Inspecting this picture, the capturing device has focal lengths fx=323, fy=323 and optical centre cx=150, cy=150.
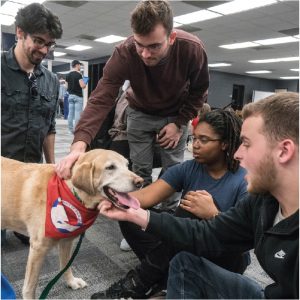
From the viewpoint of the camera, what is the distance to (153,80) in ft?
7.29

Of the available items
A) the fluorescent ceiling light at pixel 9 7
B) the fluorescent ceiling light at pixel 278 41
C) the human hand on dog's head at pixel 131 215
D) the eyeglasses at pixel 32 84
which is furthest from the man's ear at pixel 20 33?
the fluorescent ceiling light at pixel 278 41

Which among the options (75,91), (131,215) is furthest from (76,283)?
(75,91)

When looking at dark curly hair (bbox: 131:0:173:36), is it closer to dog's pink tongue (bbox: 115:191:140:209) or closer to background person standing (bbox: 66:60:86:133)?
dog's pink tongue (bbox: 115:191:140:209)

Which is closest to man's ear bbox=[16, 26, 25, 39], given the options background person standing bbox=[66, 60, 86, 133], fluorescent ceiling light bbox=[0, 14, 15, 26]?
background person standing bbox=[66, 60, 86, 133]

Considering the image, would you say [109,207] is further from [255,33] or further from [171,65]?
[255,33]

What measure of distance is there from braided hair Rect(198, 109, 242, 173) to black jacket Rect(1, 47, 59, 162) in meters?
1.19

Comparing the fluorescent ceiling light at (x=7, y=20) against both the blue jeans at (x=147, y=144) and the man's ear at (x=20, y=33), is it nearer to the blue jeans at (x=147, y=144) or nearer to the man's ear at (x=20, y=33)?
the man's ear at (x=20, y=33)

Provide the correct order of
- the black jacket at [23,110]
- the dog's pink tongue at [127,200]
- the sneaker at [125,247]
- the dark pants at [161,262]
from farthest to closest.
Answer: the sneaker at [125,247] → the black jacket at [23,110] → the dark pants at [161,262] → the dog's pink tongue at [127,200]

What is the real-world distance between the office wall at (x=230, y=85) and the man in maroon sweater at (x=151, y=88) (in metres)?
17.0

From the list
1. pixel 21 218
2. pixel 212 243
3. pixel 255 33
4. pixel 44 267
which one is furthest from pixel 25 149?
pixel 255 33

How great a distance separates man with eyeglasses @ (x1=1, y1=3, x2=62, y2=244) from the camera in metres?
2.04

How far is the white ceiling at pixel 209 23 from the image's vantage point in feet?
22.6

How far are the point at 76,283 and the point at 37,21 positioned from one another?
5.51 ft

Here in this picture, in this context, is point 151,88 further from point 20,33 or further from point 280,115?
point 280,115
